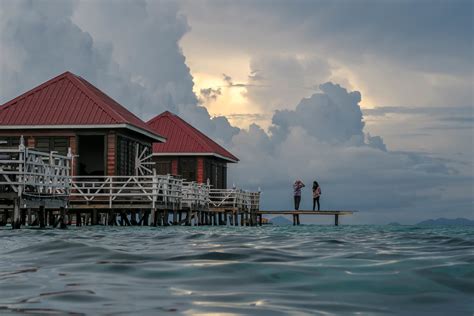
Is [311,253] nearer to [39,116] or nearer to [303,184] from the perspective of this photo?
[39,116]

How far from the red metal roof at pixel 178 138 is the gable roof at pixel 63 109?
842 cm

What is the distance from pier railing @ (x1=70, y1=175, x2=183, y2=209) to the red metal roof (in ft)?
29.9

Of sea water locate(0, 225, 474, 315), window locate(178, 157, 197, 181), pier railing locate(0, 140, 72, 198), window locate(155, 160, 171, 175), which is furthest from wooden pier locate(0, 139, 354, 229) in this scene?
sea water locate(0, 225, 474, 315)

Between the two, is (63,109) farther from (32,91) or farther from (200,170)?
(200,170)

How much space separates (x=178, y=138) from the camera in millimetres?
44219

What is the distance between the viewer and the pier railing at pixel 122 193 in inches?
1193

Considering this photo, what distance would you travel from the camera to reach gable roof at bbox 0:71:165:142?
104 feet

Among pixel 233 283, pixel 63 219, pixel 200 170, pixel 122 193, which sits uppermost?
pixel 200 170

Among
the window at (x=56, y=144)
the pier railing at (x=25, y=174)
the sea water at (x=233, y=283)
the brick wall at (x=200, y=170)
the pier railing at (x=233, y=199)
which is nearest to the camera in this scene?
the sea water at (x=233, y=283)

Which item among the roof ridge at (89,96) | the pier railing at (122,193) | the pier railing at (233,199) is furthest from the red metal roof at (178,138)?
the roof ridge at (89,96)

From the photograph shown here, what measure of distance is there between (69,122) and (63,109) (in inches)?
41.0

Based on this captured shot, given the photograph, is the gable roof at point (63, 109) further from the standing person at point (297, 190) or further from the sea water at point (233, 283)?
the sea water at point (233, 283)

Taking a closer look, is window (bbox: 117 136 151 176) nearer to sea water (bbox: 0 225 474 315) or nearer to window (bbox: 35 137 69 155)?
window (bbox: 35 137 69 155)

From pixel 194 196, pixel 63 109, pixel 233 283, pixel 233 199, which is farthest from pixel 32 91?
pixel 233 283
